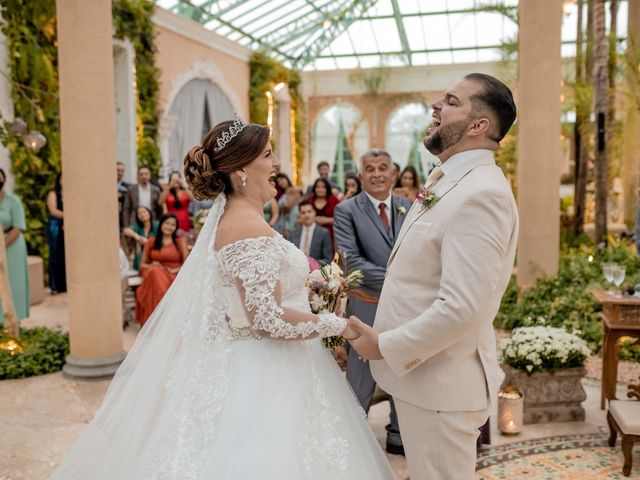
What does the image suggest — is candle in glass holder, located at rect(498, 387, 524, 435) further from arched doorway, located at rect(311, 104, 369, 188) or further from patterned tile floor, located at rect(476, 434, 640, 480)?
arched doorway, located at rect(311, 104, 369, 188)

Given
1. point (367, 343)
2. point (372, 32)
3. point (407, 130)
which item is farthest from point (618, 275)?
point (407, 130)

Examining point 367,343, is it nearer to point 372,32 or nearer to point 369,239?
point 369,239

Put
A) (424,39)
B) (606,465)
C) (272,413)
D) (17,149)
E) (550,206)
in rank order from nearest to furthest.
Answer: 1. (272,413)
2. (606,465)
3. (550,206)
4. (17,149)
5. (424,39)

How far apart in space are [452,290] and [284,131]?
17.6m

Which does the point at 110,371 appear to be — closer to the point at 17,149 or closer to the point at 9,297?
the point at 9,297

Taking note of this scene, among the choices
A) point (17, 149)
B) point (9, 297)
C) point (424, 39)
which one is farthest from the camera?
point (424, 39)

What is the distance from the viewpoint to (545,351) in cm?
441

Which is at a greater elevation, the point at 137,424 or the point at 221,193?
the point at 221,193

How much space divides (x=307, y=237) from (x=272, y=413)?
16.3 ft

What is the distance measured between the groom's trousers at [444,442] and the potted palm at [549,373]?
2447 mm

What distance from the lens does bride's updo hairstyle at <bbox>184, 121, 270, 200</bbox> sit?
257cm

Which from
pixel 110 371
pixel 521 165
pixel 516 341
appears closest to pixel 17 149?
pixel 110 371

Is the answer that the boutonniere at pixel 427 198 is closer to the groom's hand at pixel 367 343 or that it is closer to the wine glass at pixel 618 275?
the groom's hand at pixel 367 343

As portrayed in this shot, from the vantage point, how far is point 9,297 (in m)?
5.79
